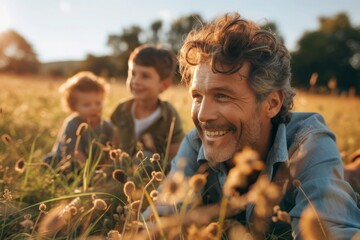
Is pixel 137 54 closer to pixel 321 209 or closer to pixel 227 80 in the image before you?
pixel 227 80

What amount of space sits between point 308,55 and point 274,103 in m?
52.1

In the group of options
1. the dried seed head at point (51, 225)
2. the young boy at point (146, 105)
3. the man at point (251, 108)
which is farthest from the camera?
the young boy at point (146, 105)

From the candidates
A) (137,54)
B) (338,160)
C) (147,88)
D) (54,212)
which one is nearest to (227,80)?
(338,160)

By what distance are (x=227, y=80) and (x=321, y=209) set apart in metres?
0.93

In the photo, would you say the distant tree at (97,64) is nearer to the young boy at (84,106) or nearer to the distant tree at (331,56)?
the distant tree at (331,56)

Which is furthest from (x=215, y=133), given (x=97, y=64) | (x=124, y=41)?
(x=124, y=41)

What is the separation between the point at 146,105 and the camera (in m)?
5.27

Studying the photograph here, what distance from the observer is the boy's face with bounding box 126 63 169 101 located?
17.0 ft

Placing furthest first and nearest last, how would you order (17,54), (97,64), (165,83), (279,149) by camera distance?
1. (17,54)
2. (97,64)
3. (165,83)
4. (279,149)

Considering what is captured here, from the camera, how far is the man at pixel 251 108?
2502 mm

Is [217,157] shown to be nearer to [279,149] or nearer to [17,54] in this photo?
[279,149]

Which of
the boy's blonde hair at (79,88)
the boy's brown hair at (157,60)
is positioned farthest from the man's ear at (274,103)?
the boy's blonde hair at (79,88)

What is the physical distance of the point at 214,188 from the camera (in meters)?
3.09

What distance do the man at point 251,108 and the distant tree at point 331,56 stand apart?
146 feet
